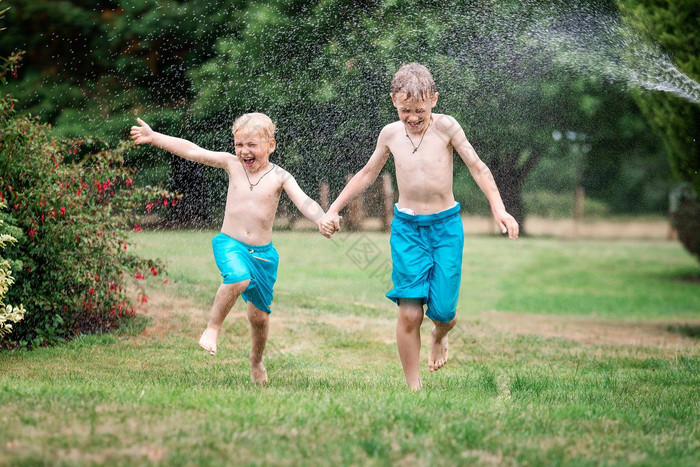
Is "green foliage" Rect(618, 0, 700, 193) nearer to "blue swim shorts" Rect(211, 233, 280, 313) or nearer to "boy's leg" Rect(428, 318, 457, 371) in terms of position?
"boy's leg" Rect(428, 318, 457, 371)

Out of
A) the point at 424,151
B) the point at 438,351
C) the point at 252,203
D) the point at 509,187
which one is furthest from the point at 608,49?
the point at 509,187

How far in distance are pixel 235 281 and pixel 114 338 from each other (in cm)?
225

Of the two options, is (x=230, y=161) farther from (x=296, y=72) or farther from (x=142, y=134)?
(x=296, y=72)

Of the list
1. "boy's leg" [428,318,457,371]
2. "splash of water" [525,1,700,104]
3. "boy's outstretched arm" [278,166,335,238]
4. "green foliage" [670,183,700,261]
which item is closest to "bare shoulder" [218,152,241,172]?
"boy's outstretched arm" [278,166,335,238]

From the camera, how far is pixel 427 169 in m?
4.52

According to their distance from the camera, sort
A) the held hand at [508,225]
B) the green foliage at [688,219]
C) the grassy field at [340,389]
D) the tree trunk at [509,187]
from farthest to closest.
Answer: the tree trunk at [509,187]
the green foliage at [688,219]
the held hand at [508,225]
the grassy field at [340,389]

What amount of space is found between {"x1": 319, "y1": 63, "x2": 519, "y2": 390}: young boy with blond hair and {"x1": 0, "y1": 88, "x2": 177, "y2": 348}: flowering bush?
2.42 metres

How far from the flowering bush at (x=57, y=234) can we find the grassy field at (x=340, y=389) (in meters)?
0.30

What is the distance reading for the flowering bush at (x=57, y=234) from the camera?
585 cm

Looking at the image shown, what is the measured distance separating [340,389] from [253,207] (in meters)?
1.13

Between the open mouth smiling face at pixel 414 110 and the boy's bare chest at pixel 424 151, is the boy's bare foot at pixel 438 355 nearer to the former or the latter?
the boy's bare chest at pixel 424 151

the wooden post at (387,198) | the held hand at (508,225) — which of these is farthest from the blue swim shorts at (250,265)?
the wooden post at (387,198)

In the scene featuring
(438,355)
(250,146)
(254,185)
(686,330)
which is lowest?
(686,330)

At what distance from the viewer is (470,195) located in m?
24.9
